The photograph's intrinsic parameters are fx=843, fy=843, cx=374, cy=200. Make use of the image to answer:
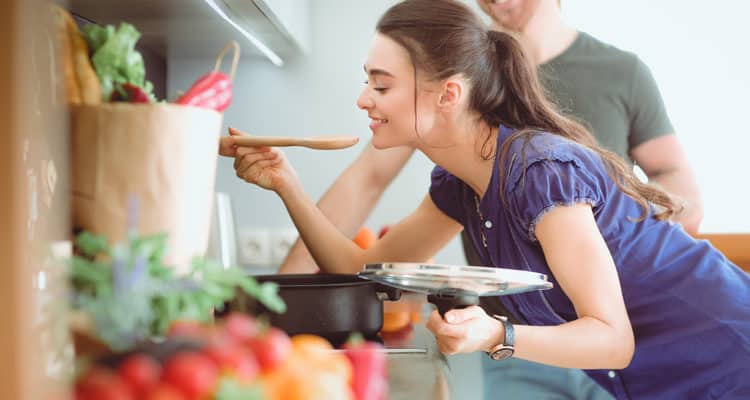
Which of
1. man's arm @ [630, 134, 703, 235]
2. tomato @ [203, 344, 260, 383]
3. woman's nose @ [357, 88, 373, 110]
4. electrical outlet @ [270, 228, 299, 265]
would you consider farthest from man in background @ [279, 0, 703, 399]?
tomato @ [203, 344, 260, 383]

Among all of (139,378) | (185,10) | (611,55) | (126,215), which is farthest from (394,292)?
(611,55)

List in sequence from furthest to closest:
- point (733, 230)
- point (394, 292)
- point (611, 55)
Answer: point (733, 230)
point (611, 55)
point (394, 292)

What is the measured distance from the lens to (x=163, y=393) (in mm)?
365

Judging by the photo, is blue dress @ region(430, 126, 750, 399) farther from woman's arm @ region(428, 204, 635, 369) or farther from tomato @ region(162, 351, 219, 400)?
tomato @ region(162, 351, 219, 400)

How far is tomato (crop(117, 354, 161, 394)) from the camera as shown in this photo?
0.37 meters

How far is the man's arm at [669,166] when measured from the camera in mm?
2062

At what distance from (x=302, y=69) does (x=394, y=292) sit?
131 cm

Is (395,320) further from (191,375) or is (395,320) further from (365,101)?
(191,375)

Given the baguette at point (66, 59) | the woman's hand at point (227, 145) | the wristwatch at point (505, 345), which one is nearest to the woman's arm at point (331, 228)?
the woman's hand at point (227, 145)

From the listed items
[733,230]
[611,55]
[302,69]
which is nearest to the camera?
[611,55]

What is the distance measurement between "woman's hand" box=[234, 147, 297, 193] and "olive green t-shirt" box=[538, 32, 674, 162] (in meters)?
0.87

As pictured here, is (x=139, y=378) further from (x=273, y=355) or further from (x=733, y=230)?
(x=733, y=230)

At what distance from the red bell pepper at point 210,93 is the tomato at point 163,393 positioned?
253 millimetres

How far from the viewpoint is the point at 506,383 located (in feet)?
4.16
